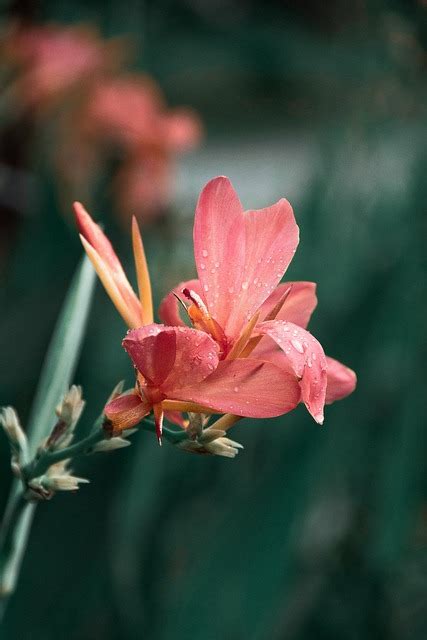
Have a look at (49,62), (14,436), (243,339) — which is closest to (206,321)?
(243,339)

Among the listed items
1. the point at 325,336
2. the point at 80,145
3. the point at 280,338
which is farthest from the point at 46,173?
the point at 280,338

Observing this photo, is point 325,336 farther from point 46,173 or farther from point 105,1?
point 105,1

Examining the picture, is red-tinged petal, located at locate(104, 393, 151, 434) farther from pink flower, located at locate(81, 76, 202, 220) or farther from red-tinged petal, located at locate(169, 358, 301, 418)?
pink flower, located at locate(81, 76, 202, 220)

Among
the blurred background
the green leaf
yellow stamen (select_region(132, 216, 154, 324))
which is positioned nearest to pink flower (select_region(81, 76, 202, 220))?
the blurred background

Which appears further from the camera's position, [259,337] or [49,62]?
[49,62]

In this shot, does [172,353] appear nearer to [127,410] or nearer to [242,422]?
[127,410]

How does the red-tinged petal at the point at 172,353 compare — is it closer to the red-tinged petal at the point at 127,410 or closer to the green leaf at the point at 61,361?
the red-tinged petal at the point at 127,410
